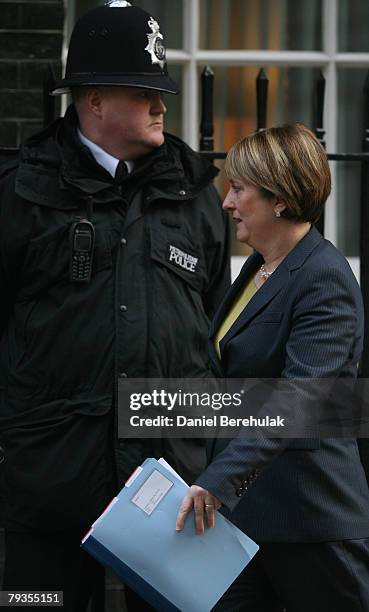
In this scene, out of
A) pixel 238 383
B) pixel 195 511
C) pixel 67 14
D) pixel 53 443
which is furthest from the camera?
pixel 67 14

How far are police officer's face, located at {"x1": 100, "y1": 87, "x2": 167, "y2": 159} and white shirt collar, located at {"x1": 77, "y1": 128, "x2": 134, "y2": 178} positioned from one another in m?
0.02

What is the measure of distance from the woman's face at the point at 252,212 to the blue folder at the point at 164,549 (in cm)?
71

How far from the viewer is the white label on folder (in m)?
3.42

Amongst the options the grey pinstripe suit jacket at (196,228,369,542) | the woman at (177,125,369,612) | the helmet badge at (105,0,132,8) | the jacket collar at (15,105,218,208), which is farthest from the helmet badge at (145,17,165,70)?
the grey pinstripe suit jacket at (196,228,369,542)

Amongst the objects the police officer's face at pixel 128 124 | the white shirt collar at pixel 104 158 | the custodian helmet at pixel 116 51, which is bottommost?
the white shirt collar at pixel 104 158

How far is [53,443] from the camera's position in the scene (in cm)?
409

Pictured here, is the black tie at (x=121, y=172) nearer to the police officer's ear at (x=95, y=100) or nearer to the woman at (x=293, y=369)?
the police officer's ear at (x=95, y=100)

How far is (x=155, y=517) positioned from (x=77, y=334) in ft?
2.82

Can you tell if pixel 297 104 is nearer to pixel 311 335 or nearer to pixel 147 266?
pixel 147 266

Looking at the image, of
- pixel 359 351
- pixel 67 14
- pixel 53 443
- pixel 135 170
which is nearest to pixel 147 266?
pixel 135 170

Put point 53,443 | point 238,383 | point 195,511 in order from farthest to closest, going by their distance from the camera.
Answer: point 53,443 → point 238,383 → point 195,511

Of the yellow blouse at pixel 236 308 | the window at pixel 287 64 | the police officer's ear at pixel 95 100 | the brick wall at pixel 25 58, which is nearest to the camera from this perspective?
the yellow blouse at pixel 236 308

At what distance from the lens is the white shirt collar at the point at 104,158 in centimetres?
428

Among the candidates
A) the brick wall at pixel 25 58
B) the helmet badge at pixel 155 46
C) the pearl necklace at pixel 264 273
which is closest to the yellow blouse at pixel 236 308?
the pearl necklace at pixel 264 273
